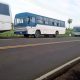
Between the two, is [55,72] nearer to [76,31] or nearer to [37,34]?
[37,34]

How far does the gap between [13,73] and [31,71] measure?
87 cm

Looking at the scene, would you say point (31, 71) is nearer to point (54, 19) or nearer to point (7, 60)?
point (7, 60)

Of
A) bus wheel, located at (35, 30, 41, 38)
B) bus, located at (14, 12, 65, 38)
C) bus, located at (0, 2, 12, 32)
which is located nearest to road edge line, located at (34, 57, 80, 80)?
bus, located at (0, 2, 12, 32)

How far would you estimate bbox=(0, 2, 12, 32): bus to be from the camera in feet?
97.5

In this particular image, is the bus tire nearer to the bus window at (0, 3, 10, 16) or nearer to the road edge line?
the bus window at (0, 3, 10, 16)

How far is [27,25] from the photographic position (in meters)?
35.3

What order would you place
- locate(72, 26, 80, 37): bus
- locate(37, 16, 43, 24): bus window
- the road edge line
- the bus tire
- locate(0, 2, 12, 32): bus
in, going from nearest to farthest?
the road edge line, locate(0, 2, 12, 32): bus, the bus tire, locate(37, 16, 43, 24): bus window, locate(72, 26, 80, 37): bus

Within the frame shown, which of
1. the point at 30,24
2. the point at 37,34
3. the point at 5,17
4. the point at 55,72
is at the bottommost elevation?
the point at 55,72

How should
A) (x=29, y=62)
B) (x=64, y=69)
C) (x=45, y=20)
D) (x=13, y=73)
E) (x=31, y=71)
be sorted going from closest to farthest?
(x=13, y=73)
(x=31, y=71)
(x=64, y=69)
(x=29, y=62)
(x=45, y=20)

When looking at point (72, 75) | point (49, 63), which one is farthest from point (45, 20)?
point (72, 75)

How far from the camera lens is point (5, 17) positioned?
99.2 ft

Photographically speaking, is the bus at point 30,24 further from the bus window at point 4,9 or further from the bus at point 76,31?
the bus at point 76,31

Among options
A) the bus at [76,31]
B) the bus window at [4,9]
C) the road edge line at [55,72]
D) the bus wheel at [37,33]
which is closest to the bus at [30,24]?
the bus wheel at [37,33]

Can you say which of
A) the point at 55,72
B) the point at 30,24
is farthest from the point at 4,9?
the point at 55,72
